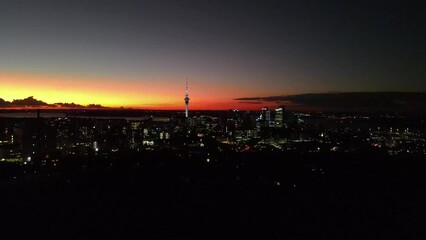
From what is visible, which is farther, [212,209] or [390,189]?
[390,189]

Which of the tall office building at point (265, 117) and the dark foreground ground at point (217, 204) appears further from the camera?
the tall office building at point (265, 117)

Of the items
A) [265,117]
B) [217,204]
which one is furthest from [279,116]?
[217,204]

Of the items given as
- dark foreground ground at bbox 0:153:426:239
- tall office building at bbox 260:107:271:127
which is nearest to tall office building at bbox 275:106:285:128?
tall office building at bbox 260:107:271:127

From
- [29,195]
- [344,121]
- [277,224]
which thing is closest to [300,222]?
[277,224]

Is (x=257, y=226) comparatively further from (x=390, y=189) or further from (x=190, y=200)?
(x=390, y=189)

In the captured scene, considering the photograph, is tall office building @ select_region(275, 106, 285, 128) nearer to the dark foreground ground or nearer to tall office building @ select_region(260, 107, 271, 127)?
tall office building @ select_region(260, 107, 271, 127)

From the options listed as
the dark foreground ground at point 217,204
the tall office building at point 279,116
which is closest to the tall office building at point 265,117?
the tall office building at point 279,116

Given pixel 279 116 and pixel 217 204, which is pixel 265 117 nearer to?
pixel 279 116

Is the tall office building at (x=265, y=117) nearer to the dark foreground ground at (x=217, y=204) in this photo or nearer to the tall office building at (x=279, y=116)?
the tall office building at (x=279, y=116)
